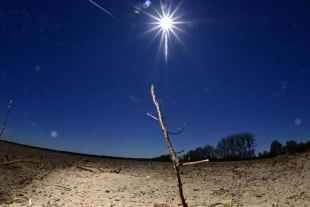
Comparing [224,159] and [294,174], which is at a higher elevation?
[224,159]

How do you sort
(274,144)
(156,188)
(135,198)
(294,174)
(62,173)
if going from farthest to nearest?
(274,144)
(62,173)
(156,188)
(294,174)
(135,198)

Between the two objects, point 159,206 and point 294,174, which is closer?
point 159,206

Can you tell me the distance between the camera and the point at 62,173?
16.3 ft

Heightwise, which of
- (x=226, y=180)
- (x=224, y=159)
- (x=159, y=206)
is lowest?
(x=159, y=206)

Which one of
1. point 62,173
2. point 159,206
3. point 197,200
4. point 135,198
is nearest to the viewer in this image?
point 159,206

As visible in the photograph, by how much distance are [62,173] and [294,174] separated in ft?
14.1

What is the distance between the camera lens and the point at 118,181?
14.7ft

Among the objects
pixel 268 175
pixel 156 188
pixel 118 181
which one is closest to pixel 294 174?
pixel 268 175

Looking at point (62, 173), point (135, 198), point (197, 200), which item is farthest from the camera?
point (62, 173)

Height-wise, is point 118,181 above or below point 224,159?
below

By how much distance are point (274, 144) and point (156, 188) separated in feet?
11.9

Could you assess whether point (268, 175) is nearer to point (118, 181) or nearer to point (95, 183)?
point (118, 181)

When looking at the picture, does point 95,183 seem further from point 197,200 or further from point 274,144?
point 274,144

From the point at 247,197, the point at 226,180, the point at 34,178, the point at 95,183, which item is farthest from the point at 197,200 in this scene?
the point at 34,178
